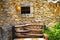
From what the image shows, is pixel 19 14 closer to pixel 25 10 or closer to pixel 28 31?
pixel 25 10

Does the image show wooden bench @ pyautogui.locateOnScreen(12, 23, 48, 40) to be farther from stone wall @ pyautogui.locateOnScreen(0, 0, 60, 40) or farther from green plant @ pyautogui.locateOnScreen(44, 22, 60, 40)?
green plant @ pyautogui.locateOnScreen(44, 22, 60, 40)

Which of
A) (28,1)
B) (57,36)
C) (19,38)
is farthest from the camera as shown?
(28,1)

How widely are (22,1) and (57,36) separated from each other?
10.1 feet

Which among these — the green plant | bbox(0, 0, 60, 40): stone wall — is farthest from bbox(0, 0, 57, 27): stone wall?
the green plant

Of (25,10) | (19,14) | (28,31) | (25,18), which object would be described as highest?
(25,10)

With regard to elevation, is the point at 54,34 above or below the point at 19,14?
below

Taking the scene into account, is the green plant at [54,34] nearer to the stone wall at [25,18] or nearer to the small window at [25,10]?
the stone wall at [25,18]

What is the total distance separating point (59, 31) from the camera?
419 inches

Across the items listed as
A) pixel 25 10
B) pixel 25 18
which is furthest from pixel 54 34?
pixel 25 10

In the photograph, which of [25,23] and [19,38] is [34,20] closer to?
[25,23]

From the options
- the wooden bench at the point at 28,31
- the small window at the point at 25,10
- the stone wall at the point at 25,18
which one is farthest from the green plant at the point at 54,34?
the small window at the point at 25,10

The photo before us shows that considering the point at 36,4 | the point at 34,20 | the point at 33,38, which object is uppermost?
the point at 36,4

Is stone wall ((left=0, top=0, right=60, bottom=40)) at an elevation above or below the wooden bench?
above

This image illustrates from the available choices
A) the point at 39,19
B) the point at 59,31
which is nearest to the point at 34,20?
the point at 39,19
